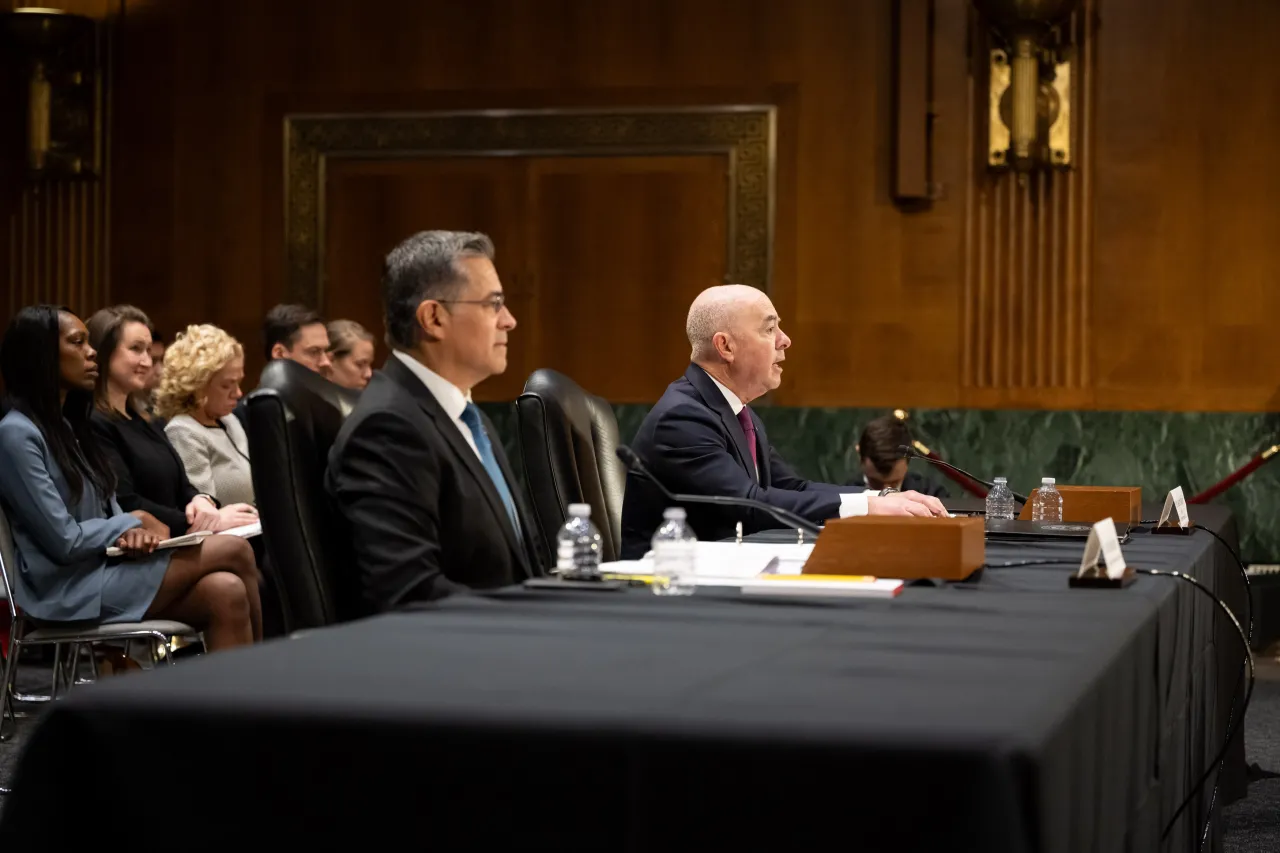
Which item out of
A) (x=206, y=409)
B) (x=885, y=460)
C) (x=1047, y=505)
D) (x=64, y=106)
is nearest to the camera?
(x=1047, y=505)

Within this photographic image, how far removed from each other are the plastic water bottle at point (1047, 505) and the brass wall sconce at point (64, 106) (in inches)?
225

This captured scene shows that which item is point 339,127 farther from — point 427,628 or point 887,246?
point 427,628

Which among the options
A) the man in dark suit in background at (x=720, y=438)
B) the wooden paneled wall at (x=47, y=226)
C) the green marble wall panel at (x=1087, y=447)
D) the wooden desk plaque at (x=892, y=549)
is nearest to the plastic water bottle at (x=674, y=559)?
the wooden desk plaque at (x=892, y=549)

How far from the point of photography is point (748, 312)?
414 cm

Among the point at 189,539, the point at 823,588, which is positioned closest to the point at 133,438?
the point at 189,539

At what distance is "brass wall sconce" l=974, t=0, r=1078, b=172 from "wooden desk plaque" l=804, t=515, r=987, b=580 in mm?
5007

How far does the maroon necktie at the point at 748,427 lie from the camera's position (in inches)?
165

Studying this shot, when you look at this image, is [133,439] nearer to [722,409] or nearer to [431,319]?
[722,409]

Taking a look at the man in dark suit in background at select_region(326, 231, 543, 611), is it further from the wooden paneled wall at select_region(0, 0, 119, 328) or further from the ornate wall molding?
the wooden paneled wall at select_region(0, 0, 119, 328)

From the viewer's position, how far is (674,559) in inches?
87.5

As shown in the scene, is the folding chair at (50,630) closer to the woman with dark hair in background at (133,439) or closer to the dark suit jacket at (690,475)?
the woman with dark hair in background at (133,439)

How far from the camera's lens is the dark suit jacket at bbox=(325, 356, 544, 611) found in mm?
2531

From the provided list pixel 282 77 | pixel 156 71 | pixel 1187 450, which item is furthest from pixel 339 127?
pixel 1187 450

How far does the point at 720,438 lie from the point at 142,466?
2062mm
